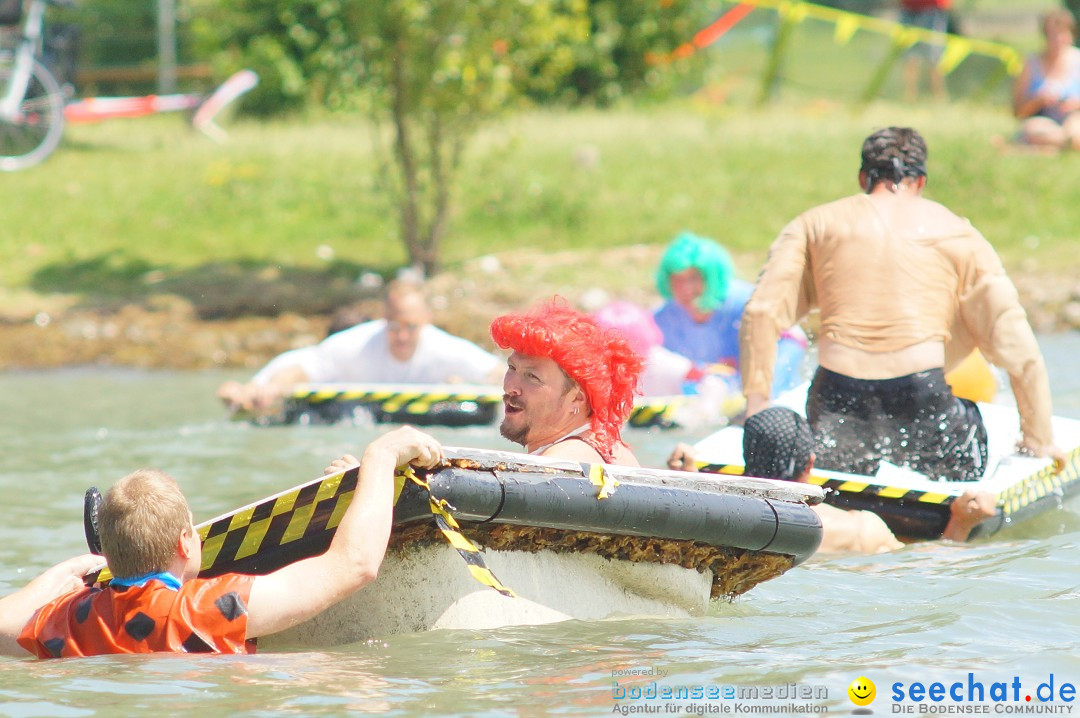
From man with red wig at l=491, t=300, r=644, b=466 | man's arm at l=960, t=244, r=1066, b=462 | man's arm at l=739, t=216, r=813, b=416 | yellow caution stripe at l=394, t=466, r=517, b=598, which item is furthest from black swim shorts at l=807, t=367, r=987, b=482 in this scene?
yellow caution stripe at l=394, t=466, r=517, b=598

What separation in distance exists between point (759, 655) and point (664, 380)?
4.99 m

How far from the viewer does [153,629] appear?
3979 millimetres

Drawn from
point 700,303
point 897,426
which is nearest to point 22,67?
point 700,303

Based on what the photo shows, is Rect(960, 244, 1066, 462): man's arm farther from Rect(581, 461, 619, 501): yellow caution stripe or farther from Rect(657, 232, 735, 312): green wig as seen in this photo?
Rect(657, 232, 735, 312): green wig

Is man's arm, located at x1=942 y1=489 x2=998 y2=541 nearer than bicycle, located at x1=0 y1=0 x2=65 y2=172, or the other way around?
man's arm, located at x1=942 y1=489 x2=998 y2=541

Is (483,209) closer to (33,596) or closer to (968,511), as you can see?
(968,511)

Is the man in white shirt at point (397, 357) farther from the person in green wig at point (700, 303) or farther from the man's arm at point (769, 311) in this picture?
the man's arm at point (769, 311)

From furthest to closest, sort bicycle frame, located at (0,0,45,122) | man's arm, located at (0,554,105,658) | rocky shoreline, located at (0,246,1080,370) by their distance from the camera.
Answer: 1. bicycle frame, located at (0,0,45,122)
2. rocky shoreline, located at (0,246,1080,370)
3. man's arm, located at (0,554,105,658)

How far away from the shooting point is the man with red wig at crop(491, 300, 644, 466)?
4414 mm

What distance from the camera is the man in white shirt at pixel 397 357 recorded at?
9.41 meters

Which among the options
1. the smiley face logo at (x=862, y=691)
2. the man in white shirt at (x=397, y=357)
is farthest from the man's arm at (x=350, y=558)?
the man in white shirt at (x=397, y=357)

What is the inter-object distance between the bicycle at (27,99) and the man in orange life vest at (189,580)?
11470mm

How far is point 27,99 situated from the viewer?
49.0 feet

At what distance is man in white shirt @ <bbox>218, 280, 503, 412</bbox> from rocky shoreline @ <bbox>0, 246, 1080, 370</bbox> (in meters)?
2.32
